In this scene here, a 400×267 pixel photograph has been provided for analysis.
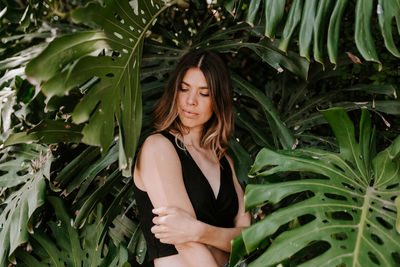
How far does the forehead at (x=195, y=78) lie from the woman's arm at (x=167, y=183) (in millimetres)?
274

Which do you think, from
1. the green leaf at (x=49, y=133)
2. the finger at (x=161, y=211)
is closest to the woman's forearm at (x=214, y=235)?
the finger at (x=161, y=211)

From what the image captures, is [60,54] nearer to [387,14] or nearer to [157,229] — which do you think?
[157,229]

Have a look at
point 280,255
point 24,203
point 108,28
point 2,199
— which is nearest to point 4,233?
point 24,203

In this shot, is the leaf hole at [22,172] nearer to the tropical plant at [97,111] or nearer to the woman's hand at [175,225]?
the tropical plant at [97,111]

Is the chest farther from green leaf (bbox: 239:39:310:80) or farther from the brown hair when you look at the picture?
green leaf (bbox: 239:39:310:80)

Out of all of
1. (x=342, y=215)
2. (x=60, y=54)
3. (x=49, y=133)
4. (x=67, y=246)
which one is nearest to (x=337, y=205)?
(x=342, y=215)

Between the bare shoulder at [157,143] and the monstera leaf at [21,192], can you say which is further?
the monstera leaf at [21,192]

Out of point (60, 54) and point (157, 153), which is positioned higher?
point (60, 54)

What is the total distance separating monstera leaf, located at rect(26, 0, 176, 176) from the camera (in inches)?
43.7

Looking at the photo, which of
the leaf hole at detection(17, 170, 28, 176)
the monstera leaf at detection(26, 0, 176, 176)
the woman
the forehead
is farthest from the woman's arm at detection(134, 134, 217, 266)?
the leaf hole at detection(17, 170, 28, 176)

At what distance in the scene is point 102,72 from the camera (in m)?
1.26

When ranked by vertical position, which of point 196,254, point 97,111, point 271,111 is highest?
point 97,111

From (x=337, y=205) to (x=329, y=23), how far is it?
0.62m

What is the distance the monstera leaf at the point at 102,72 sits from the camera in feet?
3.64
